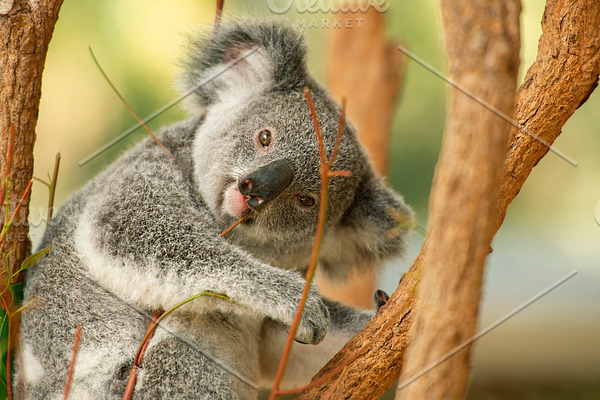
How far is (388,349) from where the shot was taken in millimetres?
2088

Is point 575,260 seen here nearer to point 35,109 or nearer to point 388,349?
point 388,349

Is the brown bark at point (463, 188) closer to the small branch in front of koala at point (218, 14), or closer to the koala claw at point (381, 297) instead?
the koala claw at point (381, 297)

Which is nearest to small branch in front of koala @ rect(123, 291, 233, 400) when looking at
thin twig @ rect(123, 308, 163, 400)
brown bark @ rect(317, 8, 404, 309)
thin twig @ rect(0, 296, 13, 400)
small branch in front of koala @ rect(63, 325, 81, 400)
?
thin twig @ rect(123, 308, 163, 400)

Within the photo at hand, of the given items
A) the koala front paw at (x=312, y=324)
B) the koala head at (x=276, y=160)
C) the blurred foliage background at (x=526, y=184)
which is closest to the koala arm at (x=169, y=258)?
the koala front paw at (x=312, y=324)

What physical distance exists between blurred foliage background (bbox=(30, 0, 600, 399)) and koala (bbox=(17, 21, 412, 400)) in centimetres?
193

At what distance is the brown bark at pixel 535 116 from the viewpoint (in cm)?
205

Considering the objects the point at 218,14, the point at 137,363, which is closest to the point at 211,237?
the point at 137,363

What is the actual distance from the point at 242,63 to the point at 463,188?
1878 mm

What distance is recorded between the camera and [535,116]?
2.07 meters

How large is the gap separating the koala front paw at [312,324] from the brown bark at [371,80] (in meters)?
3.10

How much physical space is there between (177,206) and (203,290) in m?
0.46

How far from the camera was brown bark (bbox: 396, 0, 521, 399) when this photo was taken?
1350 millimetres

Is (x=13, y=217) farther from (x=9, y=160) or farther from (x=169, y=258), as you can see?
(x=169, y=258)

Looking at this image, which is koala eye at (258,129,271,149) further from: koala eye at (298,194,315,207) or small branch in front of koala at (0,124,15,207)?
small branch in front of koala at (0,124,15,207)
